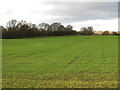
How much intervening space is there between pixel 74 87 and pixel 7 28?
9650 cm

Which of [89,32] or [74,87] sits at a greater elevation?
[89,32]

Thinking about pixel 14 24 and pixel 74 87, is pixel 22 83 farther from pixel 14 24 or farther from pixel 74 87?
pixel 14 24

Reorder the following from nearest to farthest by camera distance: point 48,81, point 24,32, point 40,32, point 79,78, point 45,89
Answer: point 45,89 → point 48,81 → point 79,78 → point 24,32 → point 40,32

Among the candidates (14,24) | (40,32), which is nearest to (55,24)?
(40,32)

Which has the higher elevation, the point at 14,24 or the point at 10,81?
the point at 14,24

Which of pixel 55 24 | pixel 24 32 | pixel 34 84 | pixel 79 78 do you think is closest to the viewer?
pixel 34 84

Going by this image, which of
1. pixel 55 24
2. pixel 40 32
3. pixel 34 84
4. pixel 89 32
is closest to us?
pixel 34 84

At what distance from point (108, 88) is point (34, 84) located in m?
4.24

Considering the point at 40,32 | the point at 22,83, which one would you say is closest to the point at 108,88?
the point at 22,83

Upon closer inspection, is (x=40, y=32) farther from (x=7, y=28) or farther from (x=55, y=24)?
(x=55, y=24)

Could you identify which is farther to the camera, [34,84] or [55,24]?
[55,24]

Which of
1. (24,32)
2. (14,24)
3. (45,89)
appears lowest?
(45,89)

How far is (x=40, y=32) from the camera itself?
105 metres

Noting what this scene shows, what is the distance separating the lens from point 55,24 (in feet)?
462
